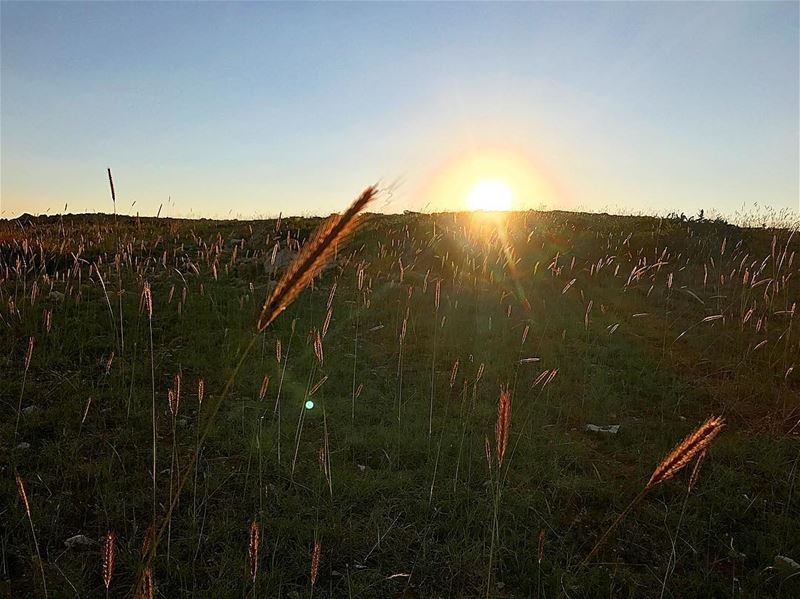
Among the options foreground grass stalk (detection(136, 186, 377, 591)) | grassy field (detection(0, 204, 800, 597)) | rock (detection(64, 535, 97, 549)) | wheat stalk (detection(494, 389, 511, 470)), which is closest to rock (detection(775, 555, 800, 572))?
grassy field (detection(0, 204, 800, 597))

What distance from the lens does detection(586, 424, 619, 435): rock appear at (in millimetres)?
4288

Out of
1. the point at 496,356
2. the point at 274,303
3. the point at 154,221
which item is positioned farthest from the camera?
the point at 154,221

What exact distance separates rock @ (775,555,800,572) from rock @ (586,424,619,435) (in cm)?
147

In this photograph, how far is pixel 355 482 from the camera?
3.47m

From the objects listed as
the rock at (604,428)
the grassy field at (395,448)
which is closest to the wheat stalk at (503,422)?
the grassy field at (395,448)

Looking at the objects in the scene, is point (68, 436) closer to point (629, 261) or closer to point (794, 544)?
point (794, 544)

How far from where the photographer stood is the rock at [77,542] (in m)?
2.79

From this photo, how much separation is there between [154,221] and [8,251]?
483 centimetres

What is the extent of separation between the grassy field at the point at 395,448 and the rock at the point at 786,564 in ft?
0.04

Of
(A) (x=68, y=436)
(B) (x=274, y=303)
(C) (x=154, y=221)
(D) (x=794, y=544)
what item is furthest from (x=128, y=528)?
(C) (x=154, y=221)

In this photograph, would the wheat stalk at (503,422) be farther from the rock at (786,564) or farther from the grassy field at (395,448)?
the rock at (786,564)

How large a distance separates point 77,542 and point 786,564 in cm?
369

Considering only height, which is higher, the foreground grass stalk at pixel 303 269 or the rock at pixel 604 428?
the foreground grass stalk at pixel 303 269

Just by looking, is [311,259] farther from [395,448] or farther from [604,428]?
[604,428]
